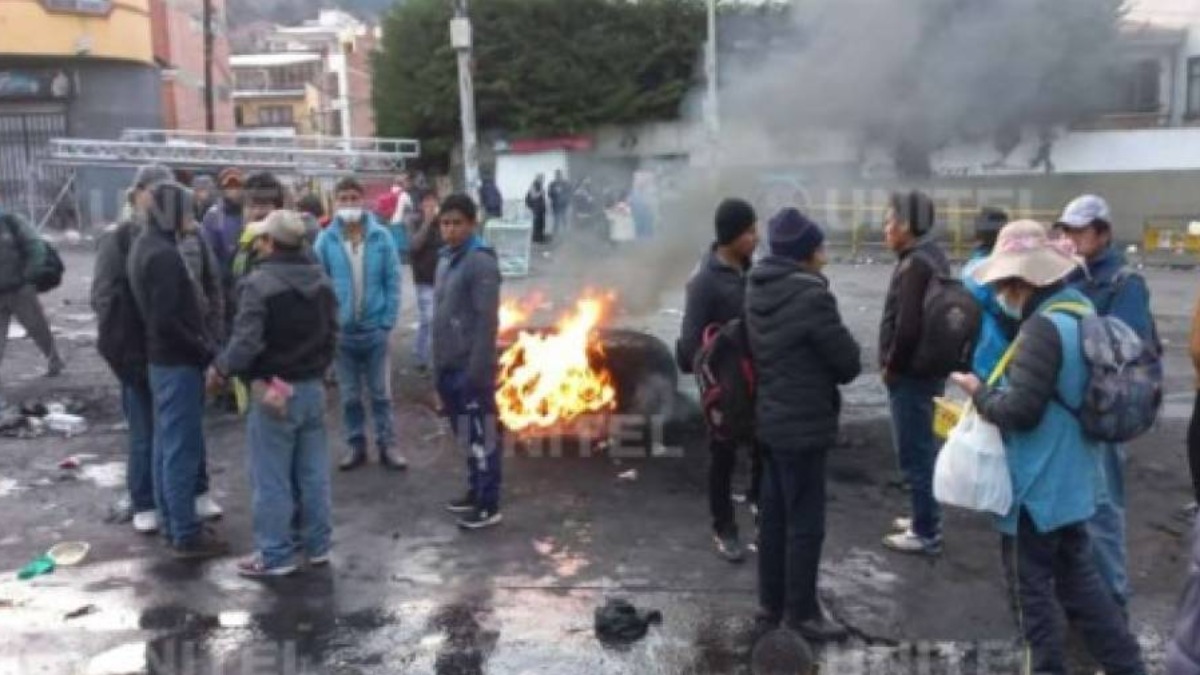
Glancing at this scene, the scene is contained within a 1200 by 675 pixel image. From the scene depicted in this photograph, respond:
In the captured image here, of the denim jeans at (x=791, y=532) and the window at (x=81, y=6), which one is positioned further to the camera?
the window at (x=81, y=6)

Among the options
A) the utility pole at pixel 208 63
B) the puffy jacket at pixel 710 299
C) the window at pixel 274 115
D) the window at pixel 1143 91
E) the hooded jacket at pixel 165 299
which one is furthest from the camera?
the window at pixel 274 115

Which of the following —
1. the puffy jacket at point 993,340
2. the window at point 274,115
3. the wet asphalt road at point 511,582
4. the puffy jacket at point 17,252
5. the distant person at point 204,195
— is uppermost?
the window at point 274,115

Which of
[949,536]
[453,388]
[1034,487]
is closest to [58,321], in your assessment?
[453,388]

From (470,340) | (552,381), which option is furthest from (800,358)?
(552,381)

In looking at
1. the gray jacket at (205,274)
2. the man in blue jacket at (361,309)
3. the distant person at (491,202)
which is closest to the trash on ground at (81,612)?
the gray jacket at (205,274)

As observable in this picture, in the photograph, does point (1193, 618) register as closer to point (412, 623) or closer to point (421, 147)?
point (412, 623)

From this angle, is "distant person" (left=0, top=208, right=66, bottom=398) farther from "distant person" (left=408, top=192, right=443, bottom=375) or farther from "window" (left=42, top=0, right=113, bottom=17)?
"window" (left=42, top=0, right=113, bottom=17)

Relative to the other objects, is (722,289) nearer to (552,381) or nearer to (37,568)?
(552,381)

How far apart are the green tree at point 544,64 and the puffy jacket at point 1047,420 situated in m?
23.8

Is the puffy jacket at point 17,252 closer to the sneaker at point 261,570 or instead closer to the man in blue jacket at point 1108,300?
the sneaker at point 261,570

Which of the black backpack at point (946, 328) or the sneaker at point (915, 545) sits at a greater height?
the black backpack at point (946, 328)

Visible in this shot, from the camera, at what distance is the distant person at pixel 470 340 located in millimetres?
5977

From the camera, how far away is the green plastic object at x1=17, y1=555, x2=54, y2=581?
5.66 metres

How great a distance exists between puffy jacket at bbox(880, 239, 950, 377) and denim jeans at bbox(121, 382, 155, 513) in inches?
157
